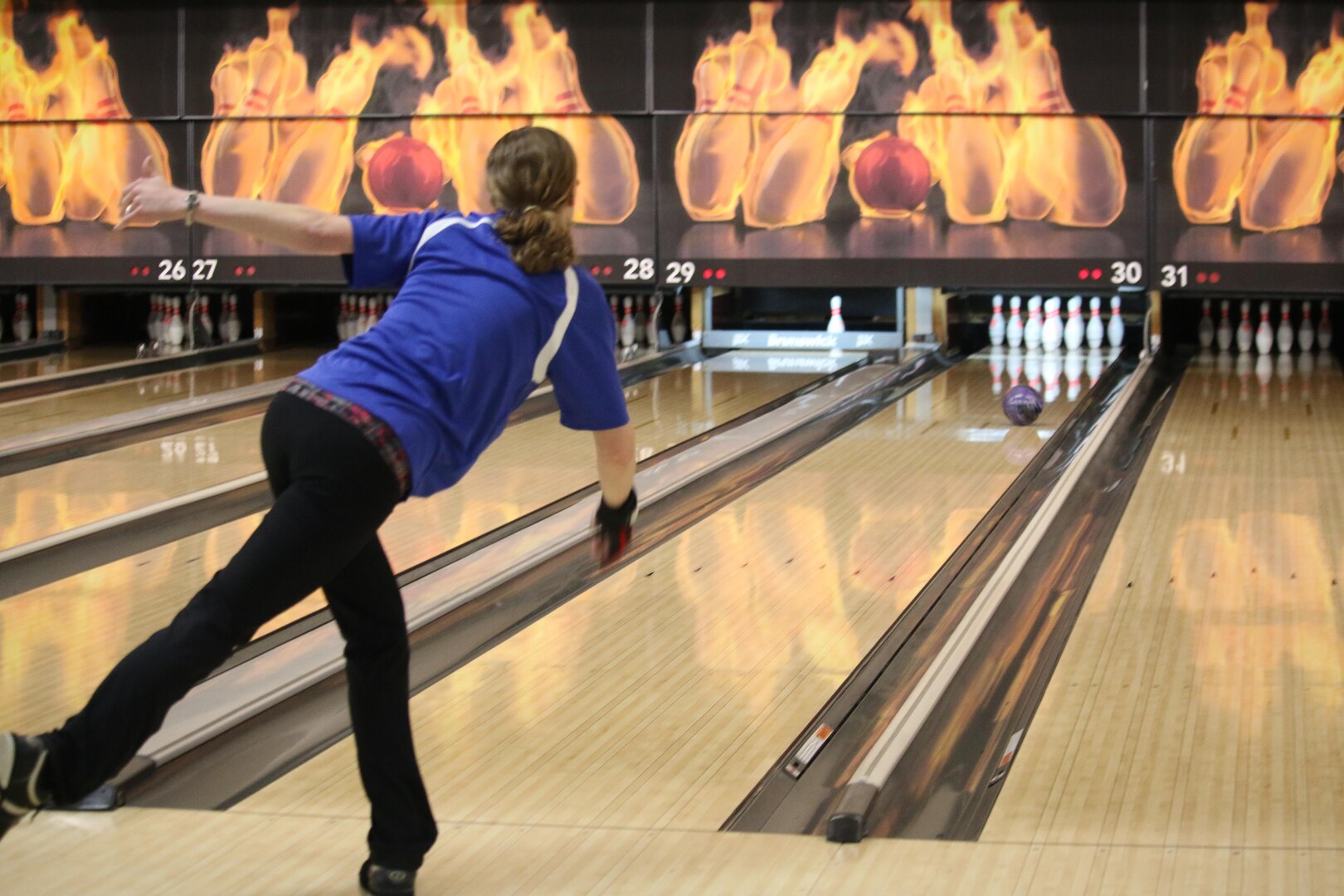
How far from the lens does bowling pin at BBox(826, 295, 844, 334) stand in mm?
6793

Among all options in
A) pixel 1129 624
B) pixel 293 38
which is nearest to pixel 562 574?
pixel 1129 624

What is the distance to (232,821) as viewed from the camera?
76.1 inches

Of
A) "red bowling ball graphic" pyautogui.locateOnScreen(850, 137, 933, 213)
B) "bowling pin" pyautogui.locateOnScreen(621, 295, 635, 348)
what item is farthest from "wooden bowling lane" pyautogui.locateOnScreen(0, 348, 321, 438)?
"red bowling ball graphic" pyautogui.locateOnScreen(850, 137, 933, 213)

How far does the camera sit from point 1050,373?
19.7 ft

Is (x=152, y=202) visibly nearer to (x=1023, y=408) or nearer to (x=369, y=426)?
(x=369, y=426)

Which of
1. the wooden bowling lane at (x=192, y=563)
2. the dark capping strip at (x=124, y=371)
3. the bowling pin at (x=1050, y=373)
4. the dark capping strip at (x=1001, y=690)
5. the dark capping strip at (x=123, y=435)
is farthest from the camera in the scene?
the dark capping strip at (x=124, y=371)

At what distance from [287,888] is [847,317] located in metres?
5.59

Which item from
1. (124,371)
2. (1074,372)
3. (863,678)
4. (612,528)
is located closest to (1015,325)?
(1074,372)

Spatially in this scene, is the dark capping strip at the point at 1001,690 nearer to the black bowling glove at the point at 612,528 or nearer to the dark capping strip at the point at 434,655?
the black bowling glove at the point at 612,528

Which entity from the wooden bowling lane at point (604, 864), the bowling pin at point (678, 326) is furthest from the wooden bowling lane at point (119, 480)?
the bowling pin at point (678, 326)

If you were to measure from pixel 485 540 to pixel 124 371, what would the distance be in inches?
131

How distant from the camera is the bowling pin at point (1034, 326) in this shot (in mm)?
6648

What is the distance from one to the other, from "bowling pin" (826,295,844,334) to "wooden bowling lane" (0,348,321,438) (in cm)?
221

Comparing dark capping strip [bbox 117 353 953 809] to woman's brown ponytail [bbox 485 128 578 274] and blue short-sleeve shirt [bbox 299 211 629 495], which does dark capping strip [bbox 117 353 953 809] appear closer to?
blue short-sleeve shirt [bbox 299 211 629 495]
